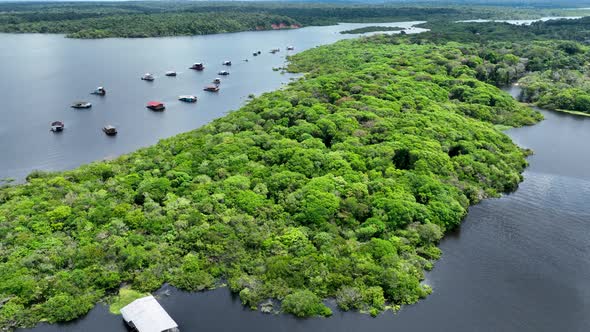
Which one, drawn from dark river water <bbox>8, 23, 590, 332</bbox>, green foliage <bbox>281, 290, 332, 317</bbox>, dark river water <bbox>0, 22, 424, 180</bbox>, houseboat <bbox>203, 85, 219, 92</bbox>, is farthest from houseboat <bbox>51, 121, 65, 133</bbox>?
green foliage <bbox>281, 290, 332, 317</bbox>

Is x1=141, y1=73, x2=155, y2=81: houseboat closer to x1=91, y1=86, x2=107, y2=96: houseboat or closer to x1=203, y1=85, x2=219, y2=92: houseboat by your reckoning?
x1=91, y1=86, x2=107, y2=96: houseboat

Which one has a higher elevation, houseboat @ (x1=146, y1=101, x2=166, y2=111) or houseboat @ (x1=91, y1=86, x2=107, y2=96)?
houseboat @ (x1=91, y1=86, x2=107, y2=96)

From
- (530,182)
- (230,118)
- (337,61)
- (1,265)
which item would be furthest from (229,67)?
(1,265)

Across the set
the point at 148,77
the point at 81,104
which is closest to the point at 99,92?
the point at 81,104

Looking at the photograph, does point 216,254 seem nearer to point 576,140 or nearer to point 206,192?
point 206,192

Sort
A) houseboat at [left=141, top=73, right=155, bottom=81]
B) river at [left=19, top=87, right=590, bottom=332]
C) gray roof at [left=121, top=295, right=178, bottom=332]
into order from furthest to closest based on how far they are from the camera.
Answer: houseboat at [left=141, top=73, right=155, bottom=81] → river at [left=19, top=87, right=590, bottom=332] → gray roof at [left=121, top=295, right=178, bottom=332]

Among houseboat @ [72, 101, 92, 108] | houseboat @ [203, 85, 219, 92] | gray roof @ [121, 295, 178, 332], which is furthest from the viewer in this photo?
houseboat @ [203, 85, 219, 92]

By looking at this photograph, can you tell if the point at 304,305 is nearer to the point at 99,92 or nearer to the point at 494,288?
the point at 494,288
